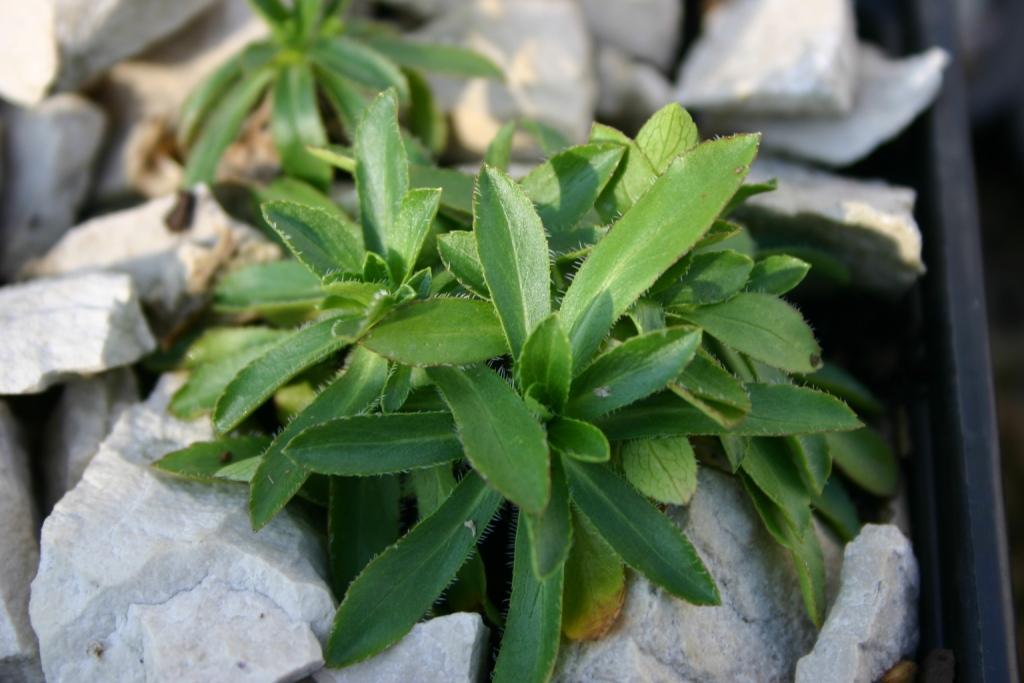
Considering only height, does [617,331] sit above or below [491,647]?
above

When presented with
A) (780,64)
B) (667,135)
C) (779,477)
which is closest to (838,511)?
(779,477)

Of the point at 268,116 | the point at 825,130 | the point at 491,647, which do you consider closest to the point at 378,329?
the point at 491,647

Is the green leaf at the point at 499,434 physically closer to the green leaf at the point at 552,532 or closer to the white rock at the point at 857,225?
the green leaf at the point at 552,532

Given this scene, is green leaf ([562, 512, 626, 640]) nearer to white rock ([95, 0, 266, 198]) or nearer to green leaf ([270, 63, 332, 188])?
green leaf ([270, 63, 332, 188])

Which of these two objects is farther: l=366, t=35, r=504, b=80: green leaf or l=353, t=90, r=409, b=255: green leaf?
l=366, t=35, r=504, b=80: green leaf

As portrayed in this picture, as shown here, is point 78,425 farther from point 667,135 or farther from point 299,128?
point 667,135

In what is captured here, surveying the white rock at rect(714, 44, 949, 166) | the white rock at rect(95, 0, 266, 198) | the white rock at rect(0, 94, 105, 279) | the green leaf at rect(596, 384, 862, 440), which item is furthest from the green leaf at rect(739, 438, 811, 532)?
the white rock at rect(0, 94, 105, 279)

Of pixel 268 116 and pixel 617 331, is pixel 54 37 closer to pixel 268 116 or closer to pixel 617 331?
pixel 268 116
